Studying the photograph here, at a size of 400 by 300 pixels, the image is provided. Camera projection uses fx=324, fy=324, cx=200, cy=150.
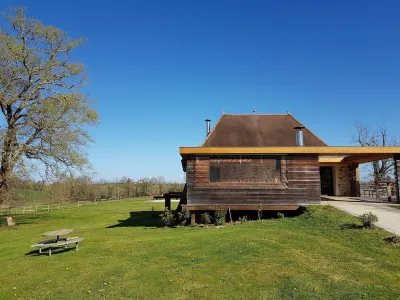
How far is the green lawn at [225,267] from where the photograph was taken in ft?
21.5

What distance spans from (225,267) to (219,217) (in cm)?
697

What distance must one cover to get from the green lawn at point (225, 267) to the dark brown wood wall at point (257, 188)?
3.17m

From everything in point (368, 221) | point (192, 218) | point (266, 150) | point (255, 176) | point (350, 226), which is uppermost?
point (266, 150)

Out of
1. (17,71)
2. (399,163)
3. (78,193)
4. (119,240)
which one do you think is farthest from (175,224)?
(78,193)

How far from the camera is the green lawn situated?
6.56 meters

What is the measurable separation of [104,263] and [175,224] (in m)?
7.41

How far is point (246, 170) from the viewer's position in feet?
51.7

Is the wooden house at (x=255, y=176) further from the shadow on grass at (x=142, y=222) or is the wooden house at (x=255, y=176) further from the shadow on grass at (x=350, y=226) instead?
the shadow on grass at (x=350, y=226)

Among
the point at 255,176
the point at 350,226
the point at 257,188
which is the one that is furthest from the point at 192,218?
the point at 350,226

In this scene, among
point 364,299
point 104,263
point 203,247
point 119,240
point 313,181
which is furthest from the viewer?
point 313,181

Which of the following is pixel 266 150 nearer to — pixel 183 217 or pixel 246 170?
pixel 246 170

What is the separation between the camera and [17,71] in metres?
20.3

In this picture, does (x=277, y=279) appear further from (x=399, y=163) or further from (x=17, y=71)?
(x=17, y=71)

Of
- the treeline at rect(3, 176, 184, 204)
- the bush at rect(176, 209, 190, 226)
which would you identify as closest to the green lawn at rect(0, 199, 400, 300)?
the bush at rect(176, 209, 190, 226)
